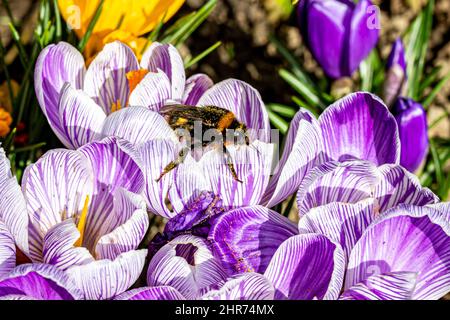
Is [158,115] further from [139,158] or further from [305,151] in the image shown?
[305,151]

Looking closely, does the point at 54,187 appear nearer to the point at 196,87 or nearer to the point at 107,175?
the point at 107,175

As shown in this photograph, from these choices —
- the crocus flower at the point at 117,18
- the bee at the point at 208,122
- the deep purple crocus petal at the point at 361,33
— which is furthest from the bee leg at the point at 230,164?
the deep purple crocus petal at the point at 361,33

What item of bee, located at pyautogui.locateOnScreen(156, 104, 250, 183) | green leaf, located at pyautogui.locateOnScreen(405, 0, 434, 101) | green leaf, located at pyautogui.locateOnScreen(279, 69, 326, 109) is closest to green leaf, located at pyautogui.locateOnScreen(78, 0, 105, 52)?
bee, located at pyautogui.locateOnScreen(156, 104, 250, 183)

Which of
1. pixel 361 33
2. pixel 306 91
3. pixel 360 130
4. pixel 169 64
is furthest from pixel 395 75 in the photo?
pixel 169 64

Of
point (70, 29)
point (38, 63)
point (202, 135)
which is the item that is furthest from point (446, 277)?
point (70, 29)
